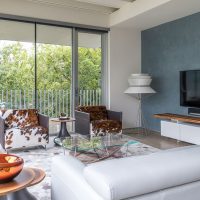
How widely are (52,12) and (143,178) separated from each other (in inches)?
191

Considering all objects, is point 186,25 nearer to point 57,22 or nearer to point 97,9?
point 97,9

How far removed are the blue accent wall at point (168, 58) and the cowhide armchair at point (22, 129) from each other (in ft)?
9.02

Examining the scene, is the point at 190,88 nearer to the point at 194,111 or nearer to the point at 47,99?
the point at 194,111

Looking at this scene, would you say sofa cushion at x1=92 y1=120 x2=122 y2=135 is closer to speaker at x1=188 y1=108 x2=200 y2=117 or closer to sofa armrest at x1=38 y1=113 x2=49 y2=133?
sofa armrest at x1=38 y1=113 x2=49 y2=133

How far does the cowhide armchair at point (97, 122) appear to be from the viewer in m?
4.70

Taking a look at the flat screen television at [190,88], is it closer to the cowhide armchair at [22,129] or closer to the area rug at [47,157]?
the area rug at [47,157]

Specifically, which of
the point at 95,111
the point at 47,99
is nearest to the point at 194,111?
the point at 95,111

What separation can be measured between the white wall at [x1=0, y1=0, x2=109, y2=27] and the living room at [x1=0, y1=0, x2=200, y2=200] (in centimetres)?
2

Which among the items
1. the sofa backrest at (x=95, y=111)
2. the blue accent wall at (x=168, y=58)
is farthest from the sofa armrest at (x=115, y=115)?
the blue accent wall at (x=168, y=58)

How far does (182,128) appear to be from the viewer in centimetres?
459

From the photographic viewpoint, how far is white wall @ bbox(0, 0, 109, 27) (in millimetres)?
4844

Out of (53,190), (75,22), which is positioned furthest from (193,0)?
(53,190)

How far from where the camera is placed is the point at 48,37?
5363 mm

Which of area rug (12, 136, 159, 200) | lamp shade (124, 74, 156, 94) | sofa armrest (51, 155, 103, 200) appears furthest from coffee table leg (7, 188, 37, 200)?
lamp shade (124, 74, 156, 94)
